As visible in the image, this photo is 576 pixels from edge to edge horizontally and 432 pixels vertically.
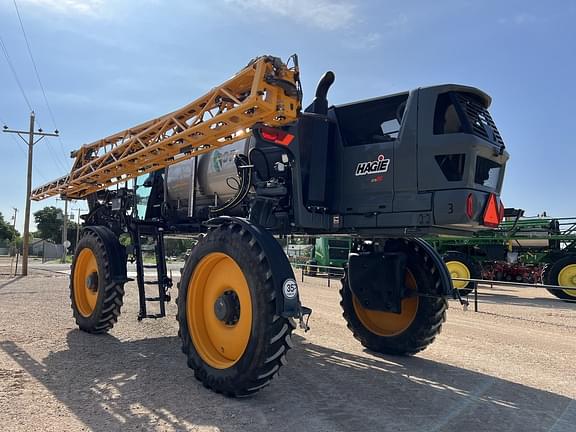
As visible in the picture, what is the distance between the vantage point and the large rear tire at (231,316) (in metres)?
4.34

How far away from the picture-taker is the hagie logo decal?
5.30 meters

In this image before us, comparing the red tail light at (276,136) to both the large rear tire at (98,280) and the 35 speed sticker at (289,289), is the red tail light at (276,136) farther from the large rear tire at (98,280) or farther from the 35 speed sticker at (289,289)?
the large rear tire at (98,280)

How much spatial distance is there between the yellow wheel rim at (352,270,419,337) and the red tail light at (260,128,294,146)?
2.62 m

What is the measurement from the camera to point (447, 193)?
15.9ft

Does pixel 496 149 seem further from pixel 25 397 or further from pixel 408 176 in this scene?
pixel 25 397

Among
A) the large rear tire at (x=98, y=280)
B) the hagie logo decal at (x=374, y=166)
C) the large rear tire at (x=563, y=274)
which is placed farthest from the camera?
the large rear tire at (x=563, y=274)

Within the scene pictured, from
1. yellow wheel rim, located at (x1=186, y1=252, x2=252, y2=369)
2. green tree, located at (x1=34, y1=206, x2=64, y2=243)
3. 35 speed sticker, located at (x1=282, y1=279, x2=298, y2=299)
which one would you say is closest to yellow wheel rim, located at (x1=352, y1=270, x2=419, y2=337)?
yellow wheel rim, located at (x1=186, y1=252, x2=252, y2=369)

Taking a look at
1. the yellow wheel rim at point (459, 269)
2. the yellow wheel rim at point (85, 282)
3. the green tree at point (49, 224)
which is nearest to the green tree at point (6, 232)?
the green tree at point (49, 224)

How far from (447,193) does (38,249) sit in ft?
265

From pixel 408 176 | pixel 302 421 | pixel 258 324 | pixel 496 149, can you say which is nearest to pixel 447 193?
pixel 408 176

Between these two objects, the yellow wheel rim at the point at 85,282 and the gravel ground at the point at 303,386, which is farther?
the yellow wheel rim at the point at 85,282

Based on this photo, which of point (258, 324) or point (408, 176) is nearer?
point (258, 324)

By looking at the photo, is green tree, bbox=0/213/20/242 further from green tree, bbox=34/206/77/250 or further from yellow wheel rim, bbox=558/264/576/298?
yellow wheel rim, bbox=558/264/576/298

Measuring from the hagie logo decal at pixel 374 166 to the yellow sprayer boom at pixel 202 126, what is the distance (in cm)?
97
